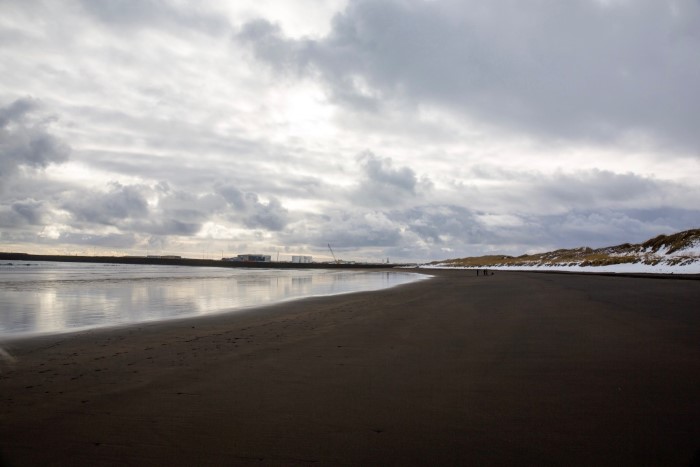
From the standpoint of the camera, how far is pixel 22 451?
438cm

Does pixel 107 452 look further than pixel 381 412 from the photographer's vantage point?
No

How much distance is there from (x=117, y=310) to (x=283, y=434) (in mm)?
16670

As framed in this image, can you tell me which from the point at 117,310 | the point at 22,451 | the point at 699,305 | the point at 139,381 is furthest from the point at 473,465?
the point at 117,310

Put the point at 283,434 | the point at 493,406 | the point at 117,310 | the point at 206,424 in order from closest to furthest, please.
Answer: the point at 283,434 < the point at 206,424 < the point at 493,406 < the point at 117,310

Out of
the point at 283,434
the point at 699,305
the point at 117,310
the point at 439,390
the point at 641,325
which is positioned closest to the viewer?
the point at 283,434

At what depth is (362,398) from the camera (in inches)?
233

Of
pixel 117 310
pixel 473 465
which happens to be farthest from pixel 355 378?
pixel 117 310

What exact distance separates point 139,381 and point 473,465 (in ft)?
17.8

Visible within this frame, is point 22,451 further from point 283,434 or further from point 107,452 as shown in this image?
point 283,434

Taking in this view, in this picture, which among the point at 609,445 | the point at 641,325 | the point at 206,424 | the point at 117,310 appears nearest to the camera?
the point at 609,445

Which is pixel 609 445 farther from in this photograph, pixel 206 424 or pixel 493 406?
pixel 206 424

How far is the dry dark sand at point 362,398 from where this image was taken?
427 centimetres

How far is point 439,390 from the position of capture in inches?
244

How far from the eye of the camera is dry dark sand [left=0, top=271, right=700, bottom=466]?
4.27m
